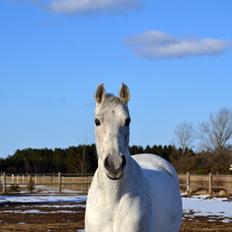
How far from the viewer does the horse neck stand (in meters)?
4.75

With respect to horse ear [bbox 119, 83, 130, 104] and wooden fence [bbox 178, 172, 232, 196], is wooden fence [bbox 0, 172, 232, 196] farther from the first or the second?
horse ear [bbox 119, 83, 130, 104]

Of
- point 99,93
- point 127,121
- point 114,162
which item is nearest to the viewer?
point 114,162

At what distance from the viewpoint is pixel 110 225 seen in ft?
15.9

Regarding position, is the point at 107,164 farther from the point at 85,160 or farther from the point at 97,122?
the point at 85,160

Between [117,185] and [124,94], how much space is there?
748 millimetres

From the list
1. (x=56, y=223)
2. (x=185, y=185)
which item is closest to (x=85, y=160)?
(x=185, y=185)

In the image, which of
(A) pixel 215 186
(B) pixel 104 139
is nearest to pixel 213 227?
(B) pixel 104 139

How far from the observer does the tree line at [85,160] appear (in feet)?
160

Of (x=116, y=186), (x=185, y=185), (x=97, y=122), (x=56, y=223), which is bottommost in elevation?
(x=56, y=223)

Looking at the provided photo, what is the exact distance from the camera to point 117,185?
474cm

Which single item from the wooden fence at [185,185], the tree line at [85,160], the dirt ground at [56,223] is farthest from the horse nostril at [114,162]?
the tree line at [85,160]

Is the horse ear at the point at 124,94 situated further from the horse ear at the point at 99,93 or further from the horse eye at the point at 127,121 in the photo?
the horse eye at the point at 127,121

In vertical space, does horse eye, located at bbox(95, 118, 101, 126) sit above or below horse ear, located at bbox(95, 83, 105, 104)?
below

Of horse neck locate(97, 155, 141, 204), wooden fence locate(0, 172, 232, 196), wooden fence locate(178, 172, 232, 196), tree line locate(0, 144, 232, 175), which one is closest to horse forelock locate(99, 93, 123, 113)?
horse neck locate(97, 155, 141, 204)
